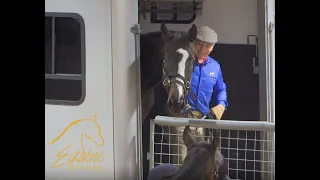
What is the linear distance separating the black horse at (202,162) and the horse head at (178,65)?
14cm

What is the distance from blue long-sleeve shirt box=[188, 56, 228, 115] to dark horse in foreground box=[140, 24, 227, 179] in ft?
0.11

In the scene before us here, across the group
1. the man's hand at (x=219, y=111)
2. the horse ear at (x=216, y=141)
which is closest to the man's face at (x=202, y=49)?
the man's hand at (x=219, y=111)

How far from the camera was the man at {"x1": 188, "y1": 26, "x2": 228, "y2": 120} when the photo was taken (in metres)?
2.18

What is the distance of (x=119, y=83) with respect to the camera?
2.21 meters

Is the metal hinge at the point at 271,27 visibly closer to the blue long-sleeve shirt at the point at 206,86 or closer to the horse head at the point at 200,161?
the blue long-sleeve shirt at the point at 206,86

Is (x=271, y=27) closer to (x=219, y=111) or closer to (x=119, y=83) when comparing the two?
(x=219, y=111)

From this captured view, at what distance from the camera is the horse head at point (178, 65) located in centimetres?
218

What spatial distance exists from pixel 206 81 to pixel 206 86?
2 centimetres

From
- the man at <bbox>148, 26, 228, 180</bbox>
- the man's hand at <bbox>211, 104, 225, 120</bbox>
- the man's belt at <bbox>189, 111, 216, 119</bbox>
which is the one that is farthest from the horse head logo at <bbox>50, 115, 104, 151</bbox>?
the man's hand at <bbox>211, 104, 225, 120</bbox>

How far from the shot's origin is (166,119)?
2203mm

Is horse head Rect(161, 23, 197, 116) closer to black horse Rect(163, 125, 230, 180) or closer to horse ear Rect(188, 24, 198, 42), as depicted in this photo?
horse ear Rect(188, 24, 198, 42)

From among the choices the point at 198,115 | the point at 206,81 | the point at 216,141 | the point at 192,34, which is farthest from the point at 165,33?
the point at 216,141

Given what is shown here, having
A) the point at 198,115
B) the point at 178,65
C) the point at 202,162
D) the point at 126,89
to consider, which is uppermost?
the point at 178,65
